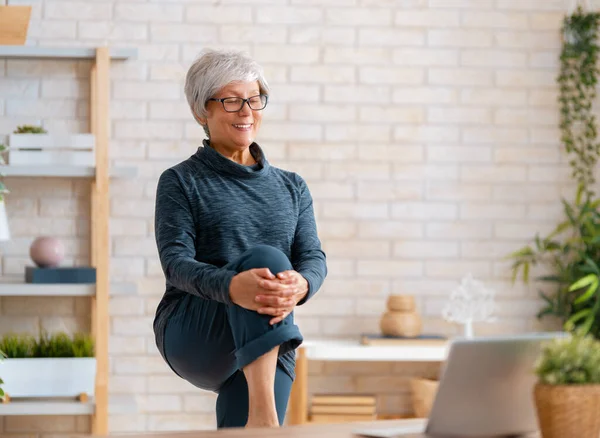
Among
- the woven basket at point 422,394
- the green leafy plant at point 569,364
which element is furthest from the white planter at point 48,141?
the green leafy plant at point 569,364

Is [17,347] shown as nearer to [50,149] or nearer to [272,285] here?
[50,149]

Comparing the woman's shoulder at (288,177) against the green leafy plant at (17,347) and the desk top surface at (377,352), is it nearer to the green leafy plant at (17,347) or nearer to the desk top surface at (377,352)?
the desk top surface at (377,352)

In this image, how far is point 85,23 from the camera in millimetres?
3723

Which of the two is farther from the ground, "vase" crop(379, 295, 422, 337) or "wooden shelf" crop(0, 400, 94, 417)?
"vase" crop(379, 295, 422, 337)

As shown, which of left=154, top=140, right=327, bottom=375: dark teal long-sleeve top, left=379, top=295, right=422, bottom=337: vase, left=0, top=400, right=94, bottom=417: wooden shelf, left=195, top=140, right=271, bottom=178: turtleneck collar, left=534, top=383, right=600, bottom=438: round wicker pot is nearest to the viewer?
left=534, top=383, right=600, bottom=438: round wicker pot

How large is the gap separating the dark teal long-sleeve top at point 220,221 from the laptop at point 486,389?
0.79 metres

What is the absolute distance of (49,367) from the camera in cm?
339

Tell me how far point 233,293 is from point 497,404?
698 mm

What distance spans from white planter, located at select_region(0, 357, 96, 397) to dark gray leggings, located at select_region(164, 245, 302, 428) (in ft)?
4.92

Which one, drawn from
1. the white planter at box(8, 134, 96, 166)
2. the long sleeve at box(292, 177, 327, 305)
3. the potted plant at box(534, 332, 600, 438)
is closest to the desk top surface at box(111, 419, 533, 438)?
the potted plant at box(534, 332, 600, 438)

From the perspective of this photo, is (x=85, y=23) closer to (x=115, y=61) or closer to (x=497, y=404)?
(x=115, y=61)

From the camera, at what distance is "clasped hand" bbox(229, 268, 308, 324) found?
1.72m

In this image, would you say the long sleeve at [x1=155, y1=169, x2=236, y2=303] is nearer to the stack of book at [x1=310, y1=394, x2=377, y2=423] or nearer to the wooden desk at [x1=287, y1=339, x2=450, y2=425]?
the wooden desk at [x1=287, y1=339, x2=450, y2=425]

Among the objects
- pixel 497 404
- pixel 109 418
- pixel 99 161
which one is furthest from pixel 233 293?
pixel 109 418
